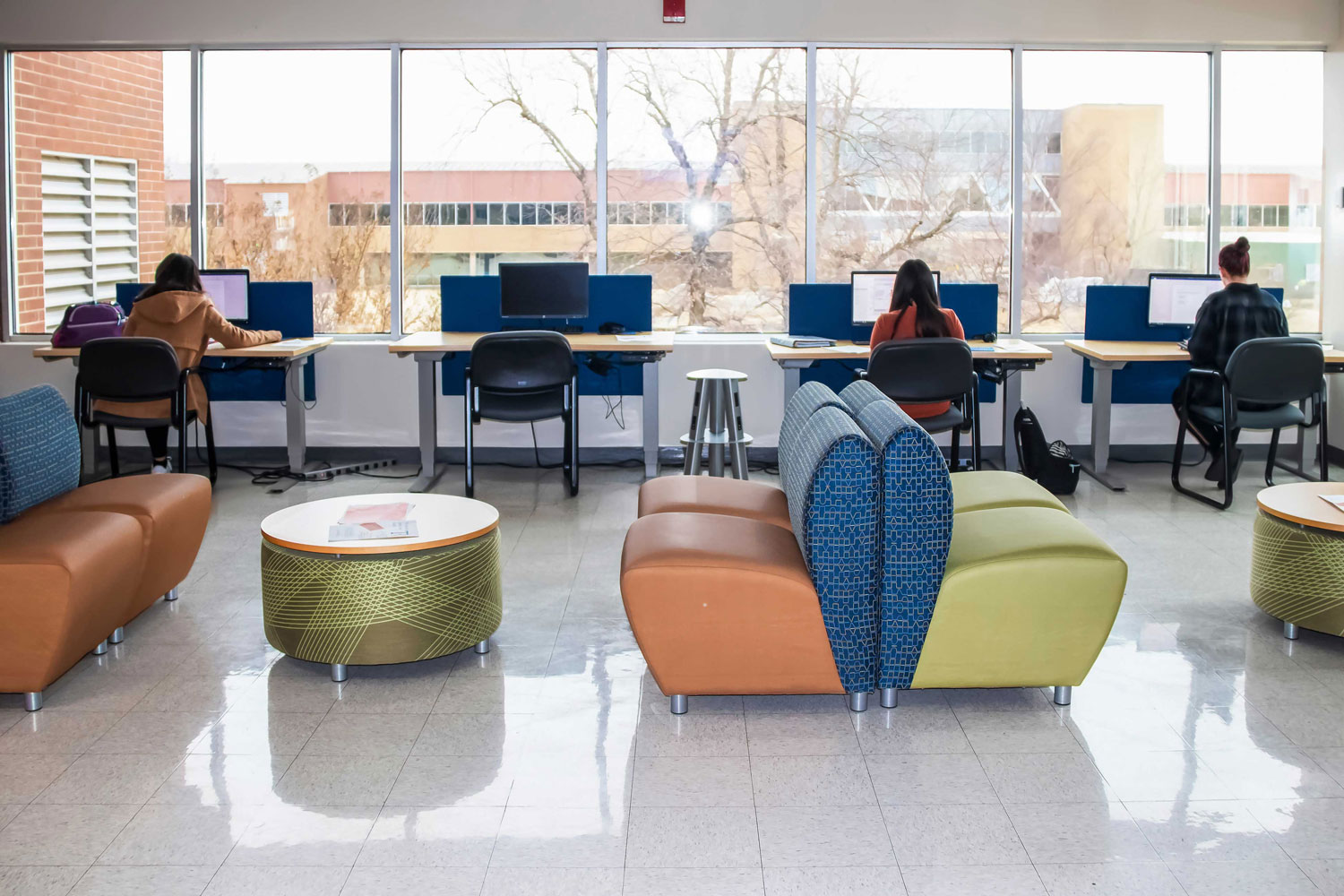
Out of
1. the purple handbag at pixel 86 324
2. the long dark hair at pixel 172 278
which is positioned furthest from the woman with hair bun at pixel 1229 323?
the purple handbag at pixel 86 324

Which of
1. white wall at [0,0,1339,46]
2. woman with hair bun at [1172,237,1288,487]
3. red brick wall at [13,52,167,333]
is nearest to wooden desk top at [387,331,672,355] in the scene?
white wall at [0,0,1339,46]

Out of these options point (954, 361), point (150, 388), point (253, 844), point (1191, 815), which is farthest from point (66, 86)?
point (1191, 815)

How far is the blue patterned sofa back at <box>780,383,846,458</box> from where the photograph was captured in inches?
154

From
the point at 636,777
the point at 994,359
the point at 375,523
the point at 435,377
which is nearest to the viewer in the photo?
the point at 636,777

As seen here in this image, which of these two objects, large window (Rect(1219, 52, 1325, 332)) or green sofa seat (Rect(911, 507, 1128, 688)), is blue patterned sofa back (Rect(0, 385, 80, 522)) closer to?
green sofa seat (Rect(911, 507, 1128, 688))

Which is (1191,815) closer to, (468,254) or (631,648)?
(631,648)

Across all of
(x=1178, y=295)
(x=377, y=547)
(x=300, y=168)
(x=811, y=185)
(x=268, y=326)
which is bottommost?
(x=377, y=547)

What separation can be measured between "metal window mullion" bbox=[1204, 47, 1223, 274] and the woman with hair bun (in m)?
1.24

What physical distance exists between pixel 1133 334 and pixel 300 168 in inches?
194

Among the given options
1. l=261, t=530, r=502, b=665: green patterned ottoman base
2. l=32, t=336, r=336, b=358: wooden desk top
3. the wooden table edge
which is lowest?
l=261, t=530, r=502, b=665: green patterned ottoman base

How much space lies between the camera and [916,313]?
6074 millimetres

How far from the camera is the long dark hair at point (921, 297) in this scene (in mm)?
6027

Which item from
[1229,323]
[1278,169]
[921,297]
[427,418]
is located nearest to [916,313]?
[921,297]

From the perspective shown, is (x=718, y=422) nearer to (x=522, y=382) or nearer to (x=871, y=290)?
(x=522, y=382)
